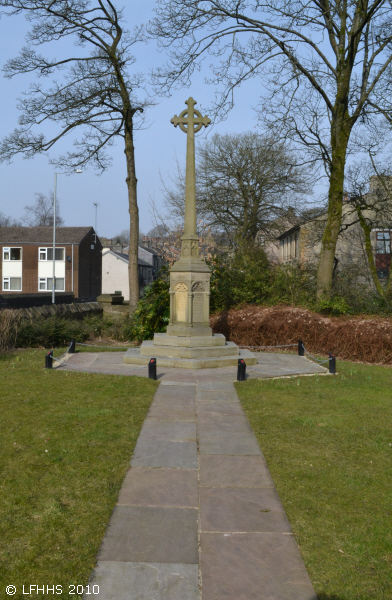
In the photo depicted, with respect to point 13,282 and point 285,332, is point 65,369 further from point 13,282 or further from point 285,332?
point 13,282

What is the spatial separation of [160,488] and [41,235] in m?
52.2

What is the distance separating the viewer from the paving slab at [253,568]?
133 inches

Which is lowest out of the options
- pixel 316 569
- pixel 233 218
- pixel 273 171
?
pixel 316 569

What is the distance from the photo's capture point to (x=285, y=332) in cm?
1523

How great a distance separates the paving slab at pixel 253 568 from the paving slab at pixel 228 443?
1.99 m

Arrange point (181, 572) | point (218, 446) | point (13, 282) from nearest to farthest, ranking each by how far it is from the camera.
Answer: point (181, 572) < point (218, 446) < point (13, 282)

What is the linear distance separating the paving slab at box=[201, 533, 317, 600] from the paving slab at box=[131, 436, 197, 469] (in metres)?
1.61

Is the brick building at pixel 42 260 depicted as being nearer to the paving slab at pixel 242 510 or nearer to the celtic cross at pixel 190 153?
the celtic cross at pixel 190 153

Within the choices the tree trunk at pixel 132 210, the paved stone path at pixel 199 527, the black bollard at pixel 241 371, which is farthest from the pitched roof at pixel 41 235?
the paved stone path at pixel 199 527

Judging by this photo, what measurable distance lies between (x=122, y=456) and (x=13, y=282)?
2052 inches

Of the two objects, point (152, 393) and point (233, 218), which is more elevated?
point (233, 218)

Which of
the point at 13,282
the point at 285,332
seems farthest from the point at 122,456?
the point at 13,282

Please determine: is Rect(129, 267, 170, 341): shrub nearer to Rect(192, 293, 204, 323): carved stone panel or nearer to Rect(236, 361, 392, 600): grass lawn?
Rect(192, 293, 204, 323): carved stone panel

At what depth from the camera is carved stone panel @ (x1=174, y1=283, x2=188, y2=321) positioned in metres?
12.3
